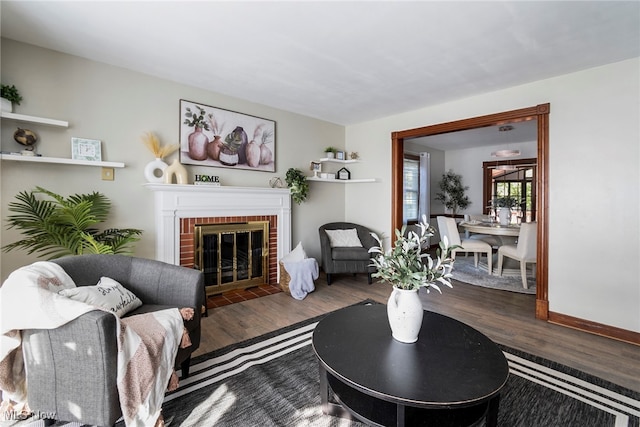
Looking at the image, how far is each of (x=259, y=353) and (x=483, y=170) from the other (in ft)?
21.6

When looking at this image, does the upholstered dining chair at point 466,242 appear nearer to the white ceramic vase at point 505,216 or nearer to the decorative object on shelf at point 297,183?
the white ceramic vase at point 505,216

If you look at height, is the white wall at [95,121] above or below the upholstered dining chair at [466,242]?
above

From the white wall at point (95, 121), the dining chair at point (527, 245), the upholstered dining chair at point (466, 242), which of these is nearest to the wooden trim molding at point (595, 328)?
the dining chair at point (527, 245)

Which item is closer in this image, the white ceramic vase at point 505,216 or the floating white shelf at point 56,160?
the floating white shelf at point 56,160

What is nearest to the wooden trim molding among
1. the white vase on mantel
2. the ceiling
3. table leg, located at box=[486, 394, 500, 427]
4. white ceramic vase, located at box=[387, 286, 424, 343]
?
table leg, located at box=[486, 394, 500, 427]

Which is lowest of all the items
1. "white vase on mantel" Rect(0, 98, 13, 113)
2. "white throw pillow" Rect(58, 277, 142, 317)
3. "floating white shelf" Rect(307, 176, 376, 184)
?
"white throw pillow" Rect(58, 277, 142, 317)

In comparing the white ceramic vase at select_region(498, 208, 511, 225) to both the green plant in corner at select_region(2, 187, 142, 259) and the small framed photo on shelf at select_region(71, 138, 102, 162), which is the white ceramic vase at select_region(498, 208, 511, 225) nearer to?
the green plant in corner at select_region(2, 187, 142, 259)

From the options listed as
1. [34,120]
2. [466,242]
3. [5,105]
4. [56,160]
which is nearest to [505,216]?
[466,242]

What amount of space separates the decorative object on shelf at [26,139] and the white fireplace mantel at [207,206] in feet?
2.81

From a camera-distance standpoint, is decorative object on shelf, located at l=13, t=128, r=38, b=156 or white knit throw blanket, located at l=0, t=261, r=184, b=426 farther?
decorative object on shelf, located at l=13, t=128, r=38, b=156

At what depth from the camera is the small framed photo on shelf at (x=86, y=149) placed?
8.50 feet

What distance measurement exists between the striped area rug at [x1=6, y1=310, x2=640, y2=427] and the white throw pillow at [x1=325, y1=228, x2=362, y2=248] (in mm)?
2205

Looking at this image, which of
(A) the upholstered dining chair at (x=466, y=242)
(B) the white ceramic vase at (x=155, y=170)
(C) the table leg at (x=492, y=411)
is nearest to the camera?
(C) the table leg at (x=492, y=411)

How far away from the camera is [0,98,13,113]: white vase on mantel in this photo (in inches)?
86.7
